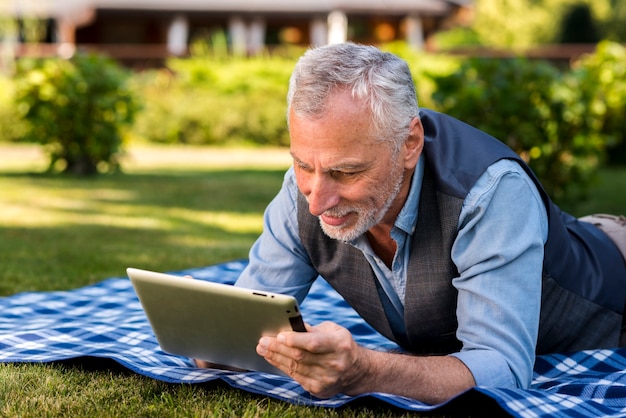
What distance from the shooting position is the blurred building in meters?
29.1

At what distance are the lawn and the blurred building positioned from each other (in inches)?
615

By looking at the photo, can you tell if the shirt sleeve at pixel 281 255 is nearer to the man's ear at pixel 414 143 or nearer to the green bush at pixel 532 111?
the man's ear at pixel 414 143

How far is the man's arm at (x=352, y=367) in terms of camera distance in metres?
2.32

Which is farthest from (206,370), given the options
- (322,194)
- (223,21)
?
(223,21)

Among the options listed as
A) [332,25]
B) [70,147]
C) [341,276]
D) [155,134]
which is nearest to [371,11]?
[332,25]

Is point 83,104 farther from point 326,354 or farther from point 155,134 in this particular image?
point 326,354

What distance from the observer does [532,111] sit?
7641 mm

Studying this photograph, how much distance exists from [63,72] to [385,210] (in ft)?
29.1

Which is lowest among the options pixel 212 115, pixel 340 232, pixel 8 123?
pixel 8 123

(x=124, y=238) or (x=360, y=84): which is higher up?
(x=360, y=84)

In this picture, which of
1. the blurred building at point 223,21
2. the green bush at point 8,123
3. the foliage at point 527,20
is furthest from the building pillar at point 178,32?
the foliage at point 527,20

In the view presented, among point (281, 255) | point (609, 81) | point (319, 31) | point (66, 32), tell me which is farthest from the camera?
point (319, 31)

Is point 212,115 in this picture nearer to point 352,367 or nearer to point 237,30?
point 237,30

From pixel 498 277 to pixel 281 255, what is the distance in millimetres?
777
